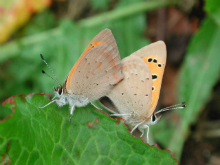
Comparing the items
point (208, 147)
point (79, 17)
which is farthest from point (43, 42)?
point (208, 147)

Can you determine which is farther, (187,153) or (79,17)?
(79,17)

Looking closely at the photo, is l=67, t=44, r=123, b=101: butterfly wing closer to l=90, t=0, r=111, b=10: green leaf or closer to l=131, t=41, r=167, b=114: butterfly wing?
l=131, t=41, r=167, b=114: butterfly wing

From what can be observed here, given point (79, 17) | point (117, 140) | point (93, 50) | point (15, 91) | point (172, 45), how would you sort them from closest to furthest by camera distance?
point (117, 140) < point (93, 50) < point (15, 91) < point (172, 45) < point (79, 17)

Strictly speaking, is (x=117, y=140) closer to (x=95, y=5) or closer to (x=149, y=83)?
(x=149, y=83)

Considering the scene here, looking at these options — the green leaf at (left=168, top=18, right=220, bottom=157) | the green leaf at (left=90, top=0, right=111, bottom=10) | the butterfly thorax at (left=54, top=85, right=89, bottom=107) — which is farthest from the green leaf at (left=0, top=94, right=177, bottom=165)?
the green leaf at (left=90, top=0, right=111, bottom=10)

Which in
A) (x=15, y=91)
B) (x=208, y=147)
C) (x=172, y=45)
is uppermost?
(x=15, y=91)

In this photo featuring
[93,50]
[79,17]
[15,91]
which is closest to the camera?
[93,50]

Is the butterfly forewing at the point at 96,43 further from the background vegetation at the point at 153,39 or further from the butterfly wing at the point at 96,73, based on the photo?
the background vegetation at the point at 153,39
